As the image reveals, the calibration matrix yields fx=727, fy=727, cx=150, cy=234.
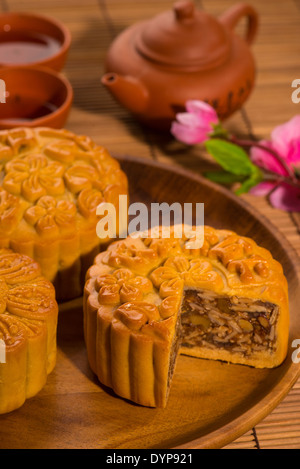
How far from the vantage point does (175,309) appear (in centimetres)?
187

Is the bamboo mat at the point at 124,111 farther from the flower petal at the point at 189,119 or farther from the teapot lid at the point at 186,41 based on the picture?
the teapot lid at the point at 186,41

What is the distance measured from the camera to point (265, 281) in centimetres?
197

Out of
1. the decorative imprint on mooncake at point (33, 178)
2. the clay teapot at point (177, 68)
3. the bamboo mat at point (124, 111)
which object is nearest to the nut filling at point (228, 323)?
the decorative imprint on mooncake at point (33, 178)

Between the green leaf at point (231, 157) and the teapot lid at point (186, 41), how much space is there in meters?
0.38

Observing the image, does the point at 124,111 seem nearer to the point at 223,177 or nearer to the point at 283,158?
the point at 223,177

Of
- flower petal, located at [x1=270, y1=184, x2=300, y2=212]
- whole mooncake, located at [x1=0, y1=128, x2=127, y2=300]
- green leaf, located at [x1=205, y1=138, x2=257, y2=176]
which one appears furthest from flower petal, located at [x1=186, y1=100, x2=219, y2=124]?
whole mooncake, located at [x1=0, y1=128, x2=127, y2=300]

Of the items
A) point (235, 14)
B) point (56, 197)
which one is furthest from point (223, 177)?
point (235, 14)

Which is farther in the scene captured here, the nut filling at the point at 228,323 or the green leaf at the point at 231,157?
the green leaf at the point at 231,157

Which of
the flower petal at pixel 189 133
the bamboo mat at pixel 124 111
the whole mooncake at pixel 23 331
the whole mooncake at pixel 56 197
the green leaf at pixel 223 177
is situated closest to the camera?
the whole mooncake at pixel 23 331

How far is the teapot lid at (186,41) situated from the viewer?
2.79m

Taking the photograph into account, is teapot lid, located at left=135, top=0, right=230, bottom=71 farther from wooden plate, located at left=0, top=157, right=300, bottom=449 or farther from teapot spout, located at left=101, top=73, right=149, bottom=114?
wooden plate, located at left=0, top=157, right=300, bottom=449

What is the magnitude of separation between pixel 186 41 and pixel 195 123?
1.11 feet

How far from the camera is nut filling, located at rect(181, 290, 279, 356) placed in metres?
1.98

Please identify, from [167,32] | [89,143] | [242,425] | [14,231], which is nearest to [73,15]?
[167,32]
